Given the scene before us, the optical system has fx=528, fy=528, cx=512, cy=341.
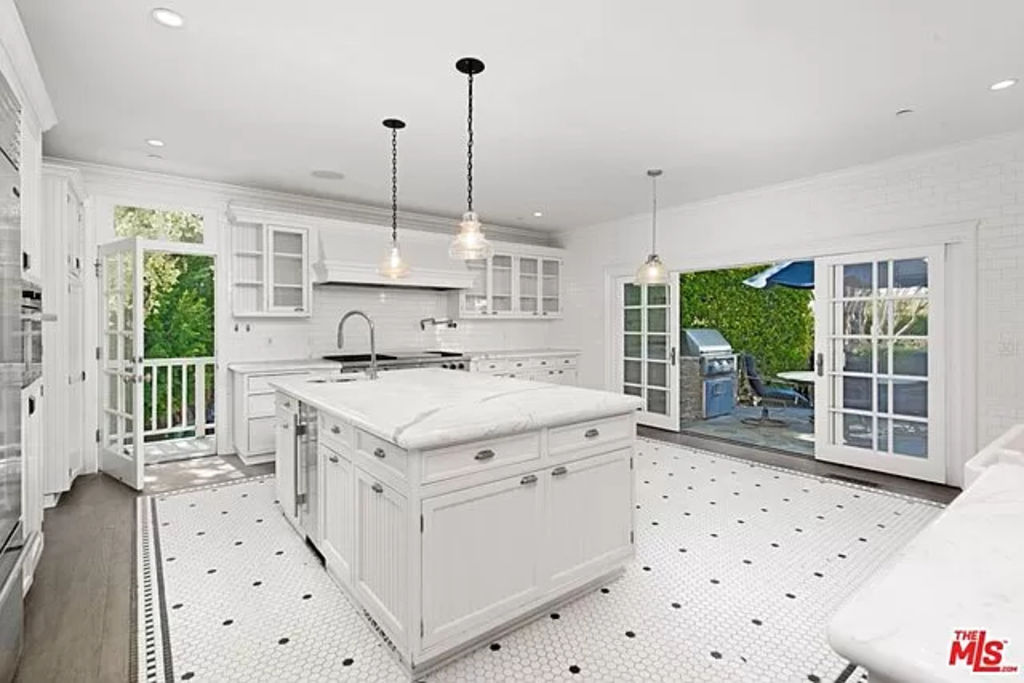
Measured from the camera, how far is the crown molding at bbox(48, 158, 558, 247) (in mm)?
4457

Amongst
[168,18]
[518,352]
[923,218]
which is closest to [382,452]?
[168,18]

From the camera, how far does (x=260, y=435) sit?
462 cm

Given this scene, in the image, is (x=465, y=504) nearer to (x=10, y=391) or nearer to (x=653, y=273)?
(x=10, y=391)

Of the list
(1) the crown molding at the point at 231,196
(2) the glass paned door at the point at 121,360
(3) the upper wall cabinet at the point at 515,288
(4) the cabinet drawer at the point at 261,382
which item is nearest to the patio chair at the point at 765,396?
(3) the upper wall cabinet at the point at 515,288

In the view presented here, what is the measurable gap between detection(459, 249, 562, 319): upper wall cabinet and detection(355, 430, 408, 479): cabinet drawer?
4145 millimetres

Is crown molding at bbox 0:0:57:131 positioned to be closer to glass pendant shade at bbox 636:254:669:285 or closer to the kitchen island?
the kitchen island

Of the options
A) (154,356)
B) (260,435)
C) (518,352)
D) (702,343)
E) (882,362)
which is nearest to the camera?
(882,362)

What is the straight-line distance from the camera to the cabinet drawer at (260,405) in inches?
181

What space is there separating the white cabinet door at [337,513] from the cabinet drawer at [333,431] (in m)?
0.06

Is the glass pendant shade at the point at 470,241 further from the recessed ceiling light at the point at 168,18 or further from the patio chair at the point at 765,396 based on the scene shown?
the patio chair at the point at 765,396

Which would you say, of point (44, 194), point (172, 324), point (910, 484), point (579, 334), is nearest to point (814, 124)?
point (910, 484)

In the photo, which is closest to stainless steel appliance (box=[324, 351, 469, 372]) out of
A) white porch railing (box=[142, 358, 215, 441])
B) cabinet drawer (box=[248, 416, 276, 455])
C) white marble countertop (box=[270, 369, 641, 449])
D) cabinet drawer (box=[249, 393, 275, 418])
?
cabinet drawer (box=[249, 393, 275, 418])

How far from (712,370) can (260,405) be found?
5467 mm

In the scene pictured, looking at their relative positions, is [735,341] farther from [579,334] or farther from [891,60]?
[891,60]
